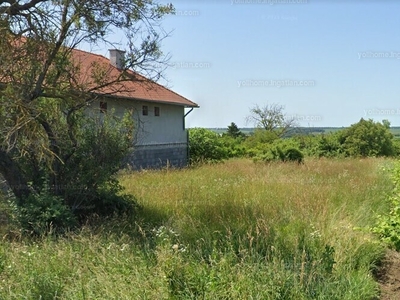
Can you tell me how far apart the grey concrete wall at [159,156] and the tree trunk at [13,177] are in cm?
855

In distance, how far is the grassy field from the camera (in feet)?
10.4

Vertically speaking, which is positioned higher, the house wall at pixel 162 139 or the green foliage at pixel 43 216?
the house wall at pixel 162 139

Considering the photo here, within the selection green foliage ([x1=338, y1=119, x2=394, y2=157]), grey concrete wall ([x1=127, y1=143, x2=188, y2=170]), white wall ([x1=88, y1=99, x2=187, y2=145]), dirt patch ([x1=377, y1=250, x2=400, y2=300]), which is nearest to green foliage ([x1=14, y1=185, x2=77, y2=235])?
dirt patch ([x1=377, y1=250, x2=400, y2=300])

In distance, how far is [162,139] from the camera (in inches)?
710

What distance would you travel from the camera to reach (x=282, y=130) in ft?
131

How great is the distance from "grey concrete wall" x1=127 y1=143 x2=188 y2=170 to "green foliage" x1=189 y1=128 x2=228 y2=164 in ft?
2.58

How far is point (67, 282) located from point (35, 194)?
2512 millimetres

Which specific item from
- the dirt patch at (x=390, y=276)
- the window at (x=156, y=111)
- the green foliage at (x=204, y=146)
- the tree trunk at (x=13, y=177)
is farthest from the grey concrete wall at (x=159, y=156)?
the dirt patch at (x=390, y=276)

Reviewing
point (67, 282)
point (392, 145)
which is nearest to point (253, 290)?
point (67, 282)

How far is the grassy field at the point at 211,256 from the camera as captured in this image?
317 centimetres

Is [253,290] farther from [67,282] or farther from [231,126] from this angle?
[231,126]

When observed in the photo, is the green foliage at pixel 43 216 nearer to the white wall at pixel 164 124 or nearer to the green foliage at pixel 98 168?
the green foliage at pixel 98 168

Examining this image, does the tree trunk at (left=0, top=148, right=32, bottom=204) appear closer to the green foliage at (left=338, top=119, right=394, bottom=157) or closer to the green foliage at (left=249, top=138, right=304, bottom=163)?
the green foliage at (left=249, top=138, right=304, bottom=163)

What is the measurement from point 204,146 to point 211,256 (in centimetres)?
1758
